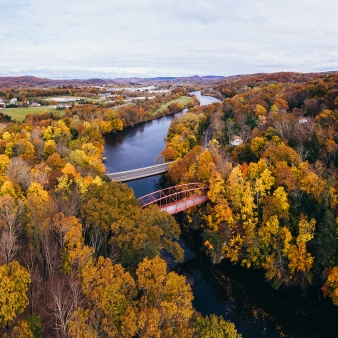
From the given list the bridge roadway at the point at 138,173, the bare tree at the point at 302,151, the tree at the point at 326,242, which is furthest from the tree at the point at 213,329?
the bridge roadway at the point at 138,173

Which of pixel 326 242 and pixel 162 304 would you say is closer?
pixel 162 304

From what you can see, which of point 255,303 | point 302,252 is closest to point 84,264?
point 255,303

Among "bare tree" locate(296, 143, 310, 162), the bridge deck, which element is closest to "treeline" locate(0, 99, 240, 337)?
the bridge deck

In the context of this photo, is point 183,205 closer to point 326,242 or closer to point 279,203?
point 279,203

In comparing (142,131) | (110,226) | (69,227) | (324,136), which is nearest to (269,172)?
(324,136)

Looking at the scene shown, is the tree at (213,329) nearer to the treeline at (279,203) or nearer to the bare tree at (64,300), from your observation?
the bare tree at (64,300)

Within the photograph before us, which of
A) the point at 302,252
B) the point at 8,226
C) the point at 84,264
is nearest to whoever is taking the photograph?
the point at 84,264

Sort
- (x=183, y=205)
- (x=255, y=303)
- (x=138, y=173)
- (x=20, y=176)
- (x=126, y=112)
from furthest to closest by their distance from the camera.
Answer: (x=126, y=112) → (x=138, y=173) → (x=183, y=205) → (x=20, y=176) → (x=255, y=303)

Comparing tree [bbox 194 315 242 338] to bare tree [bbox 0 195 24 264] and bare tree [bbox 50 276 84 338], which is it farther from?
bare tree [bbox 0 195 24 264]
